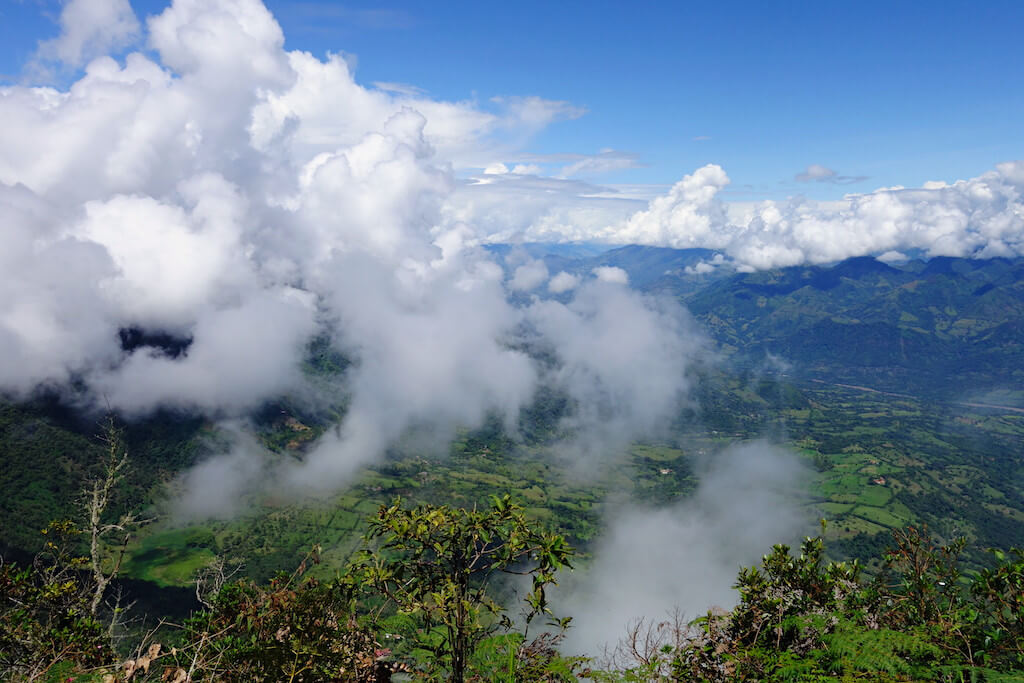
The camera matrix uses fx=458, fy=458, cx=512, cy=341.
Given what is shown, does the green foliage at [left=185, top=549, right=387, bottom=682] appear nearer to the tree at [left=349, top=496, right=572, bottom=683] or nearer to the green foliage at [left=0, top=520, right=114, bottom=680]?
the tree at [left=349, top=496, right=572, bottom=683]

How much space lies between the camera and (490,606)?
6559 millimetres

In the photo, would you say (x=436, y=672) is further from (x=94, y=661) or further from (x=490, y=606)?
(x=94, y=661)

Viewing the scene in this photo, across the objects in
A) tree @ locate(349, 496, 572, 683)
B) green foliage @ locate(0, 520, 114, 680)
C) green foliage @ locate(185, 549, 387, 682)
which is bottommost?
green foliage @ locate(0, 520, 114, 680)

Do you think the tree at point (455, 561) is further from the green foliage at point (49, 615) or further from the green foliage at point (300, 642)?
the green foliage at point (49, 615)

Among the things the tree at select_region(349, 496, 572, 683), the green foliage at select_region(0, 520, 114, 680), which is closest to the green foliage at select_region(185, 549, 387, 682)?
the tree at select_region(349, 496, 572, 683)

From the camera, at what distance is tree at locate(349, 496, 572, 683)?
6484mm

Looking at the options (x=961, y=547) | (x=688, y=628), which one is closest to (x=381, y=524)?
(x=688, y=628)

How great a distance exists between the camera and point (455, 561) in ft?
22.7

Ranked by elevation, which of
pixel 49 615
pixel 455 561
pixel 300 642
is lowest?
pixel 49 615

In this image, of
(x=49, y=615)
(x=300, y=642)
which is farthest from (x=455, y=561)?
(x=49, y=615)

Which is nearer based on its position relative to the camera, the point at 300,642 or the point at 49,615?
the point at 300,642

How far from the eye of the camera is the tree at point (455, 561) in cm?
648

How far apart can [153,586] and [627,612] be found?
156m

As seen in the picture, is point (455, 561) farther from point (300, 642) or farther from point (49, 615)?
point (49, 615)
